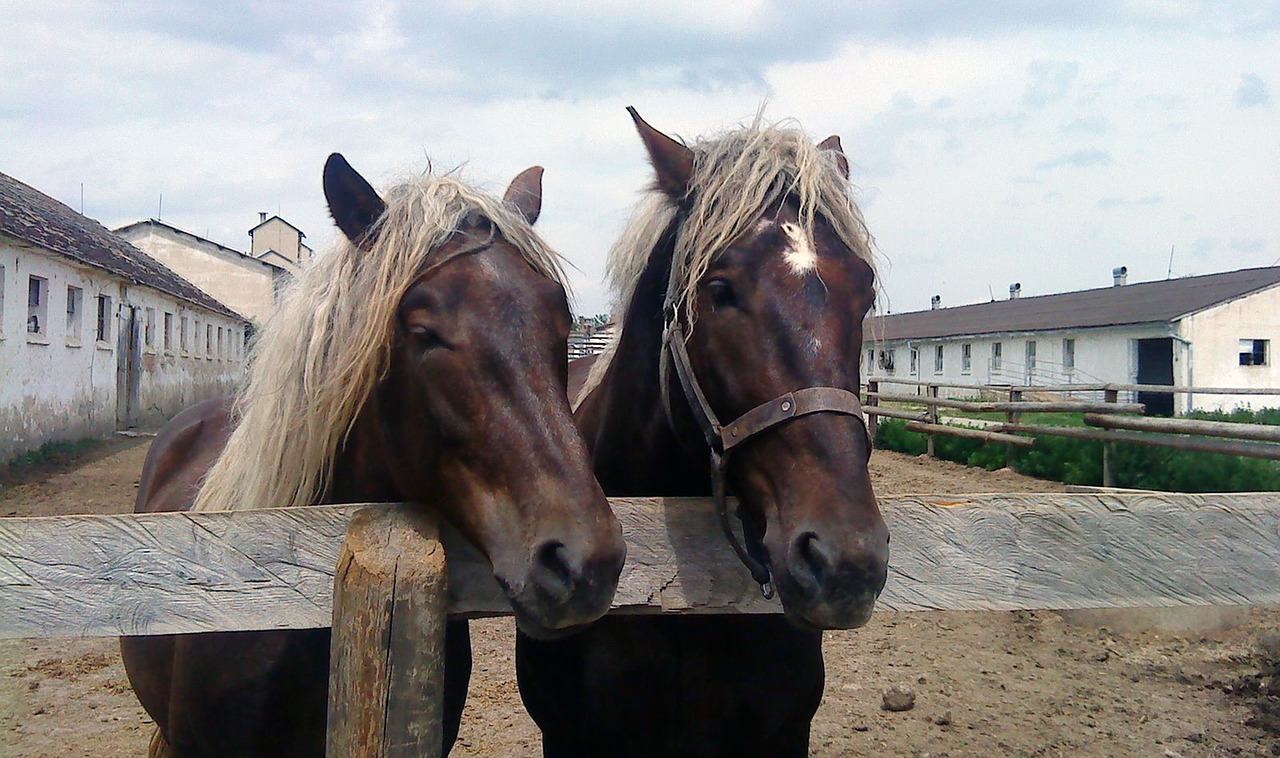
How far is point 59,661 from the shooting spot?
16.8 ft

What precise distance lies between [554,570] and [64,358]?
17.0m

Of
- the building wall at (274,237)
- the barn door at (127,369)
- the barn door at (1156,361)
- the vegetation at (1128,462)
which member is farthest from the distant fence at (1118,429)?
the building wall at (274,237)

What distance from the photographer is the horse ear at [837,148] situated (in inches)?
93.4

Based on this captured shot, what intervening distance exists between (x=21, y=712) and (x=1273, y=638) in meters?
6.95

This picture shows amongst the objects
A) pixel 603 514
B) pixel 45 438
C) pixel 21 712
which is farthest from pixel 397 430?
pixel 45 438

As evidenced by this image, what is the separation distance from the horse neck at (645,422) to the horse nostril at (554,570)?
29.3 inches

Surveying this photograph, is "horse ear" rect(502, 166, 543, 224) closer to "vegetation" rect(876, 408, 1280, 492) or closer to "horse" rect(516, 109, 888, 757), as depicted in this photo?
"horse" rect(516, 109, 888, 757)

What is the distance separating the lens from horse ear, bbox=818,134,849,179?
2371mm

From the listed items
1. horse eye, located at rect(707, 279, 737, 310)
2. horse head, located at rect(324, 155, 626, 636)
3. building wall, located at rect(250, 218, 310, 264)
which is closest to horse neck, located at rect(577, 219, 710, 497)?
horse eye, located at rect(707, 279, 737, 310)

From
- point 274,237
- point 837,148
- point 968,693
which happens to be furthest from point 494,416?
point 274,237

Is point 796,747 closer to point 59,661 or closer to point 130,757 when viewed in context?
point 130,757

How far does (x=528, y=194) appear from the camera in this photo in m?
2.36

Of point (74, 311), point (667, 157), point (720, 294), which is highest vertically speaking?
point (74, 311)

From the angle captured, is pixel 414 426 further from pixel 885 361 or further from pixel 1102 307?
pixel 1102 307
